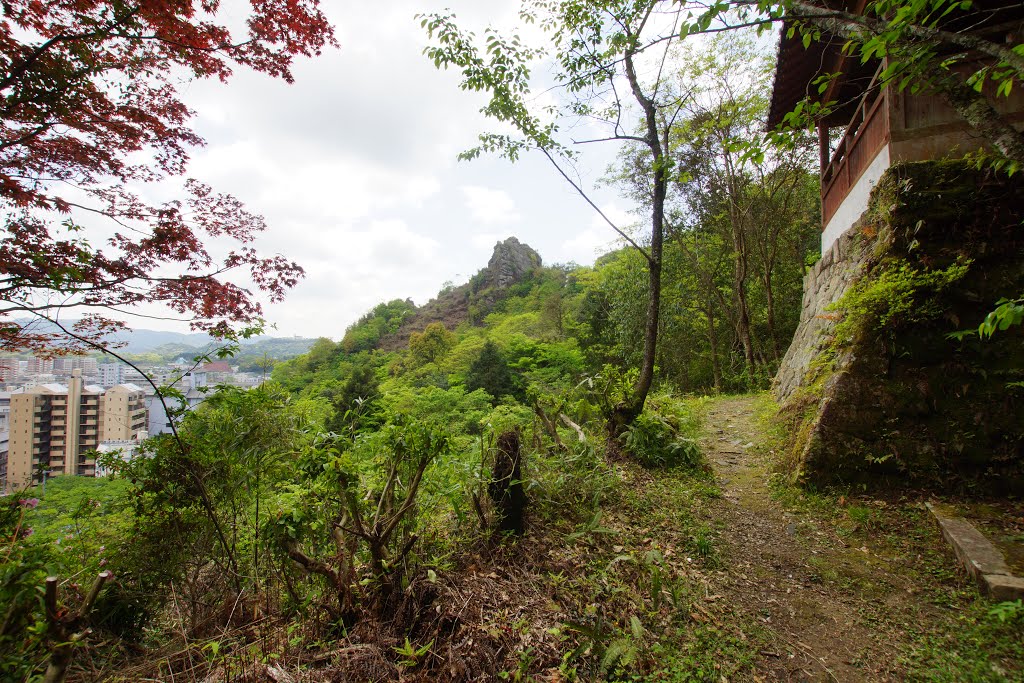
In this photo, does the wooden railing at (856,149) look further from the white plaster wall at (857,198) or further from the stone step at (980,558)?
the stone step at (980,558)

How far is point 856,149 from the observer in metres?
6.47

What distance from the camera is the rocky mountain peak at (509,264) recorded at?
1663 inches

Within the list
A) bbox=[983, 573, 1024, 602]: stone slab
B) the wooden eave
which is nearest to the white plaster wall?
the wooden eave

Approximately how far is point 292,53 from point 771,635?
6435mm

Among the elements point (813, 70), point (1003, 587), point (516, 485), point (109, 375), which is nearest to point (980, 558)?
point (1003, 587)

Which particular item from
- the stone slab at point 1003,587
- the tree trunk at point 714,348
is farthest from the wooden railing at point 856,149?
the tree trunk at point 714,348

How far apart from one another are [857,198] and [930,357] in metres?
3.37

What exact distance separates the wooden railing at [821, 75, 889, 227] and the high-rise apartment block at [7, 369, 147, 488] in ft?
24.3

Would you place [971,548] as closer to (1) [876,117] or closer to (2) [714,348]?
(1) [876,117]

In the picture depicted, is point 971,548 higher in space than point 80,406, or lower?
lower

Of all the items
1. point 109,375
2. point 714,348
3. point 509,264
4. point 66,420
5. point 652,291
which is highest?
point 509,264

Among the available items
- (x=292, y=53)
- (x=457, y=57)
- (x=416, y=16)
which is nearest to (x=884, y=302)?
(x=457, y=57)

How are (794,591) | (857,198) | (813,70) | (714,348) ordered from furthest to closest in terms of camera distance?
(714,348) < (813,70) < (857,198) < (794,591)

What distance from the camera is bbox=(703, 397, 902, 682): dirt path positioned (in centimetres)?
239
